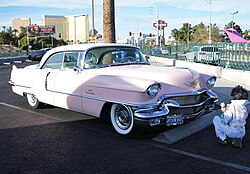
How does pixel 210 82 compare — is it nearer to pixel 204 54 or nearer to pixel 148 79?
pixel 148 79

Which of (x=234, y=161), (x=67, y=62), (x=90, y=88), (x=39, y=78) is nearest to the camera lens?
(x=234, y=161)

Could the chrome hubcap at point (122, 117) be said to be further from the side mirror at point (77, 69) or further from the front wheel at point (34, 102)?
the front wheel at point (34, 102)

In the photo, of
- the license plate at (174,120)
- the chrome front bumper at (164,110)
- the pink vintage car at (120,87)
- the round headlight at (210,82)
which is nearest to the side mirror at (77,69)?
the pink vintage car at (120,87)

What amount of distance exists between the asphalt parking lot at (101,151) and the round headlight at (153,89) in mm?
772

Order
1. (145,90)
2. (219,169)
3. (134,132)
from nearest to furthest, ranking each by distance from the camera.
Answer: (219,169), (145,90), (134,132)

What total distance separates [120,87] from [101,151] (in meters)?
1.04

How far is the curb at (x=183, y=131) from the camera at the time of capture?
503cm

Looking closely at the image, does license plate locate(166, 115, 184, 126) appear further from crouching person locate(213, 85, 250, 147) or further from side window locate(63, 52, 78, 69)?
side window locate(63, 52, 78, 69)

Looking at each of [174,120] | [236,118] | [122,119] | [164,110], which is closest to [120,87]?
[122,119]

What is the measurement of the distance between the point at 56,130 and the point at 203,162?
9.18 ft

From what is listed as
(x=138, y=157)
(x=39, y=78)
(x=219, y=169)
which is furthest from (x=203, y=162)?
(x=39, y=78)

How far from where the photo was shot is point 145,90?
472 centimetres

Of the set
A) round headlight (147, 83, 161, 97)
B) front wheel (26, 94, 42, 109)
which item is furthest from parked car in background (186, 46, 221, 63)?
round headlight (147, 83, 161, 97)

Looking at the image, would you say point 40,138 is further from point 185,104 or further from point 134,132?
point 185,104
